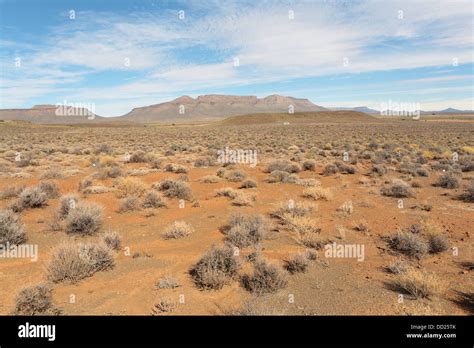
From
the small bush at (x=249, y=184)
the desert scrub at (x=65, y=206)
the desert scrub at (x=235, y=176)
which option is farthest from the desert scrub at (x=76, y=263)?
the desert scrub at (x=235, y=176)

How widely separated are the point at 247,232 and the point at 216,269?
1.88 meters

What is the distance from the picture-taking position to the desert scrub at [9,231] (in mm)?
6652

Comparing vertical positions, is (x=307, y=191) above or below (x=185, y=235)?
above

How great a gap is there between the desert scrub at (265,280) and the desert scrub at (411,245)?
3.01m

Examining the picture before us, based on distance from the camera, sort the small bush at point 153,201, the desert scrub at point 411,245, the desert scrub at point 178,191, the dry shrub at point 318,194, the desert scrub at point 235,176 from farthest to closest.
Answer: the desert scrub at point 235,176 → the desert scrub at point 178,191 → the dry shrub at point 318,194 → the small bush at point 153,201 → the desert scrub at point 411,245

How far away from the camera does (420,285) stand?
15.5 feet

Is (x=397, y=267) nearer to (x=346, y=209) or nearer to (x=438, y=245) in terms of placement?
(x=438, y=245)

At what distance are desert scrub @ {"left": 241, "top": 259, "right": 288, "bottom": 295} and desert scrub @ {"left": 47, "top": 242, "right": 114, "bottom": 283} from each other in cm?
278

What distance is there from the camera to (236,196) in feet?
35.2

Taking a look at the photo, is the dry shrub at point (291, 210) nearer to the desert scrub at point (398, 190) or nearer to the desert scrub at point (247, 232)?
the desert scrub at point (247, 232)

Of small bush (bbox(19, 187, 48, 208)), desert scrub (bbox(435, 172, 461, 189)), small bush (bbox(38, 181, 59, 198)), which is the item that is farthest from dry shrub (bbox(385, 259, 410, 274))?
small bush (bbox(38, 181, 59, 198))
